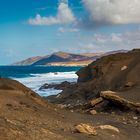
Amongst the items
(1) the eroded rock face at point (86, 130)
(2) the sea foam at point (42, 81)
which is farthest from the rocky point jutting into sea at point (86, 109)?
(2) the sea foam at point (42, 81)

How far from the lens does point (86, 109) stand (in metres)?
22.3

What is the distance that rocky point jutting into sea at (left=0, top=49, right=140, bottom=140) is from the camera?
38.5 feet

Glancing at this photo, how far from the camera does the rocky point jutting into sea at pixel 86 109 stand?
1173cm

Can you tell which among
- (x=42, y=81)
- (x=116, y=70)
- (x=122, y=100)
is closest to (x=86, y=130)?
(x=122, y=100)

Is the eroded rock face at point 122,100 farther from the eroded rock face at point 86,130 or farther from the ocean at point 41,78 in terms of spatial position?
the ocean at point 41,78

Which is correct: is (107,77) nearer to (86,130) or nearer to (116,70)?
(116,70)

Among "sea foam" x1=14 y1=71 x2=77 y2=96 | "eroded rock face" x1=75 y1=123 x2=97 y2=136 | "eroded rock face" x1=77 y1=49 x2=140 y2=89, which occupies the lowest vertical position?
"sea foam" x1=14 y1=71 x2=77 y2=96

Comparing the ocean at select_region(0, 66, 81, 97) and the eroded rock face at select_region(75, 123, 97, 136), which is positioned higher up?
the eroded rock face at select_region(75, 123, 97, 136)

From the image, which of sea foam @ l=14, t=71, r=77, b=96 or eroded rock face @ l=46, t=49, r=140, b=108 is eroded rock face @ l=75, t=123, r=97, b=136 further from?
sea foam @ l=14, t=71, r=77, b=96

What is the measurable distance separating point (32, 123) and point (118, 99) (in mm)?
8764

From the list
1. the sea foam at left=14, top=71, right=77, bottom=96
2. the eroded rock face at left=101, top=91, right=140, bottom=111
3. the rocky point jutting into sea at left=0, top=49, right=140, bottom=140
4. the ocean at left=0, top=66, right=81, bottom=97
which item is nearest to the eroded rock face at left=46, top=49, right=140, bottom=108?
the rocky point jutting into sea at left=0, top=49, right=140, bottom=140

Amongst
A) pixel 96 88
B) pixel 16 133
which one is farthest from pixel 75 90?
pixel 16 133

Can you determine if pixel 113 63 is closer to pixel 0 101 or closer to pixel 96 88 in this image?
pixel 96 88

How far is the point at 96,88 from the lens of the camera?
30578 mm
